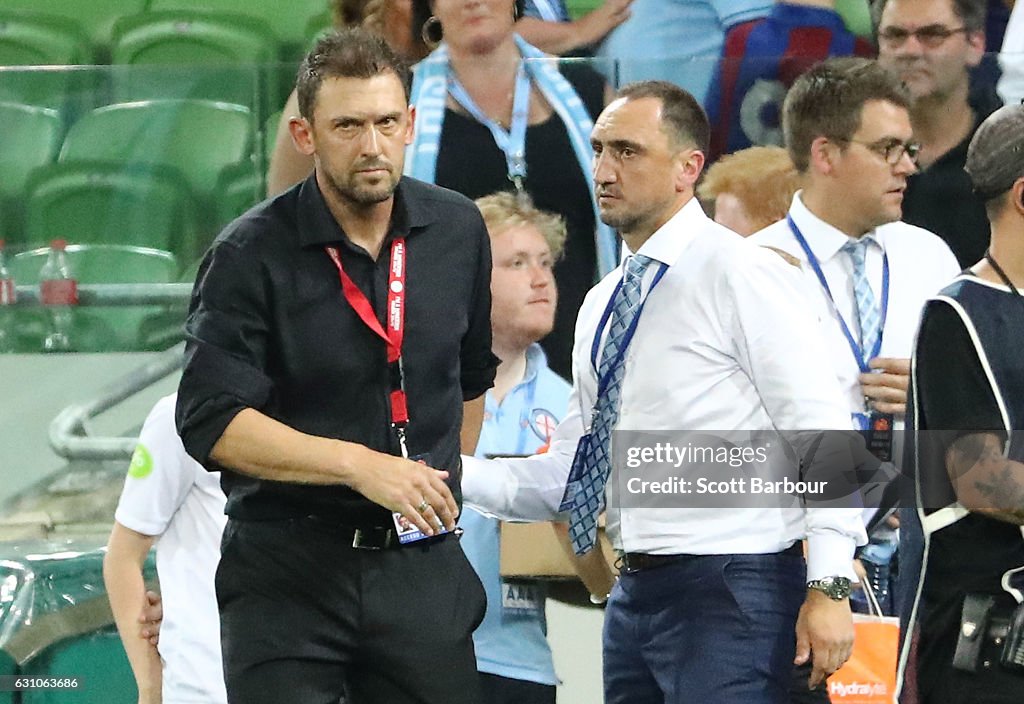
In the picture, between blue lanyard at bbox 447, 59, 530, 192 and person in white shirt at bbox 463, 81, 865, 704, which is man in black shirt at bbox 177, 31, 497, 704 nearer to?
person in white shirt at bbox 463, 81, 865, 704

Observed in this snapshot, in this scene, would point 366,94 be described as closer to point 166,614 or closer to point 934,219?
point 166,614

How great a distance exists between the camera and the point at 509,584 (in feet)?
11.4

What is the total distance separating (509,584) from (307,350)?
1285mm

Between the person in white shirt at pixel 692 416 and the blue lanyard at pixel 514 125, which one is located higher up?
the blue lanyard at pixel 514 125

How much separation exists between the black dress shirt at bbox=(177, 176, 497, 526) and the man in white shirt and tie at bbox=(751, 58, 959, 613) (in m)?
1.17

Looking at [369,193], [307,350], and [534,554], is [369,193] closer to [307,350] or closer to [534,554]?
[307,350]

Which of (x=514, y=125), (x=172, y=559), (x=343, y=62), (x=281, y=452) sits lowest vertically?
(x=172, y=559)

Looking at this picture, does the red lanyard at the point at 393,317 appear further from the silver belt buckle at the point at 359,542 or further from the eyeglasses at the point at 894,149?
the eyeglasses at the point at 894,149

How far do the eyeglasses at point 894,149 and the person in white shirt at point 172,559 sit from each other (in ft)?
5.22

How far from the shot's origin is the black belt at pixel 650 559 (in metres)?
2.64

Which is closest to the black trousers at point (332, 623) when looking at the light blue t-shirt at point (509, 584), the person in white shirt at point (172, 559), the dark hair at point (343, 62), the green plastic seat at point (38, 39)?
the person in white shirt at point (172, 559)

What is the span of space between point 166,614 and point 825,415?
1297mm

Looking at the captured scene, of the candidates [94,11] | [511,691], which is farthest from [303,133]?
[94,11]

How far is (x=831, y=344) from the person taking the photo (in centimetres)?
327
